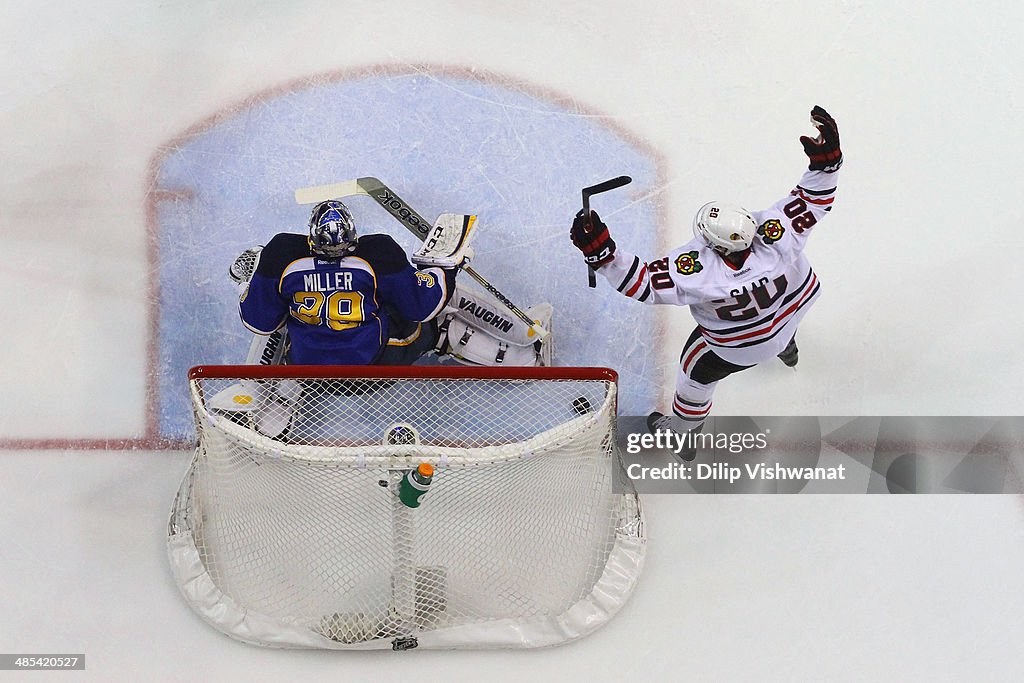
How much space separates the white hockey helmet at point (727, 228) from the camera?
3.94 meters

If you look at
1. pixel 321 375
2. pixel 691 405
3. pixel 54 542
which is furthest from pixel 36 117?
pixel 691 405

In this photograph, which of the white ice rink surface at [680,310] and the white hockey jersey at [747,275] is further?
the white ice rink surface at [680,310]

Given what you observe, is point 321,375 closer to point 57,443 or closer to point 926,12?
point 57,443

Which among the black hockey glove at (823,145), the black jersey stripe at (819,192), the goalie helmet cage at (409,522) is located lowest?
the goalie helmet cage at (409,522)

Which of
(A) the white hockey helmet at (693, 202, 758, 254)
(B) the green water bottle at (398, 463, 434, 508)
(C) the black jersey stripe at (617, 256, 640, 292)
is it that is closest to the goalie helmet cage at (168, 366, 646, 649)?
(B) the green water bottle at (398, 463, 434, 508)

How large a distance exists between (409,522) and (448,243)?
0.91 m

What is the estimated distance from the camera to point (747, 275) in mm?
4008

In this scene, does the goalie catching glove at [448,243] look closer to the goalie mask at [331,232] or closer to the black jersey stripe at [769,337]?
the goalie mask at [331,232]

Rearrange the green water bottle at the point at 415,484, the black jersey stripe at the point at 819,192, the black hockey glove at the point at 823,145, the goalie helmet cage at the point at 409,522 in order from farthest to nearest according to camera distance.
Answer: the black jersey stripe at the point at 819,192
the black hockey glove at the point at 823,145
the goalie helmet cage at the point at 409,522
the green water bottle at the point at 415,484

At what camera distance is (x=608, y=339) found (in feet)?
15.0

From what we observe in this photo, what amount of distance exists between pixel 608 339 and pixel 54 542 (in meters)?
1.99

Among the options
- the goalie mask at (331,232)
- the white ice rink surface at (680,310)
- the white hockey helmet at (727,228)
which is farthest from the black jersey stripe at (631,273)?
the goalie mask at (331,232)

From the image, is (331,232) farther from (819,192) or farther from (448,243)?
(819,192)

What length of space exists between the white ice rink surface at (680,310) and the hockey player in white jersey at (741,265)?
0.44 m
